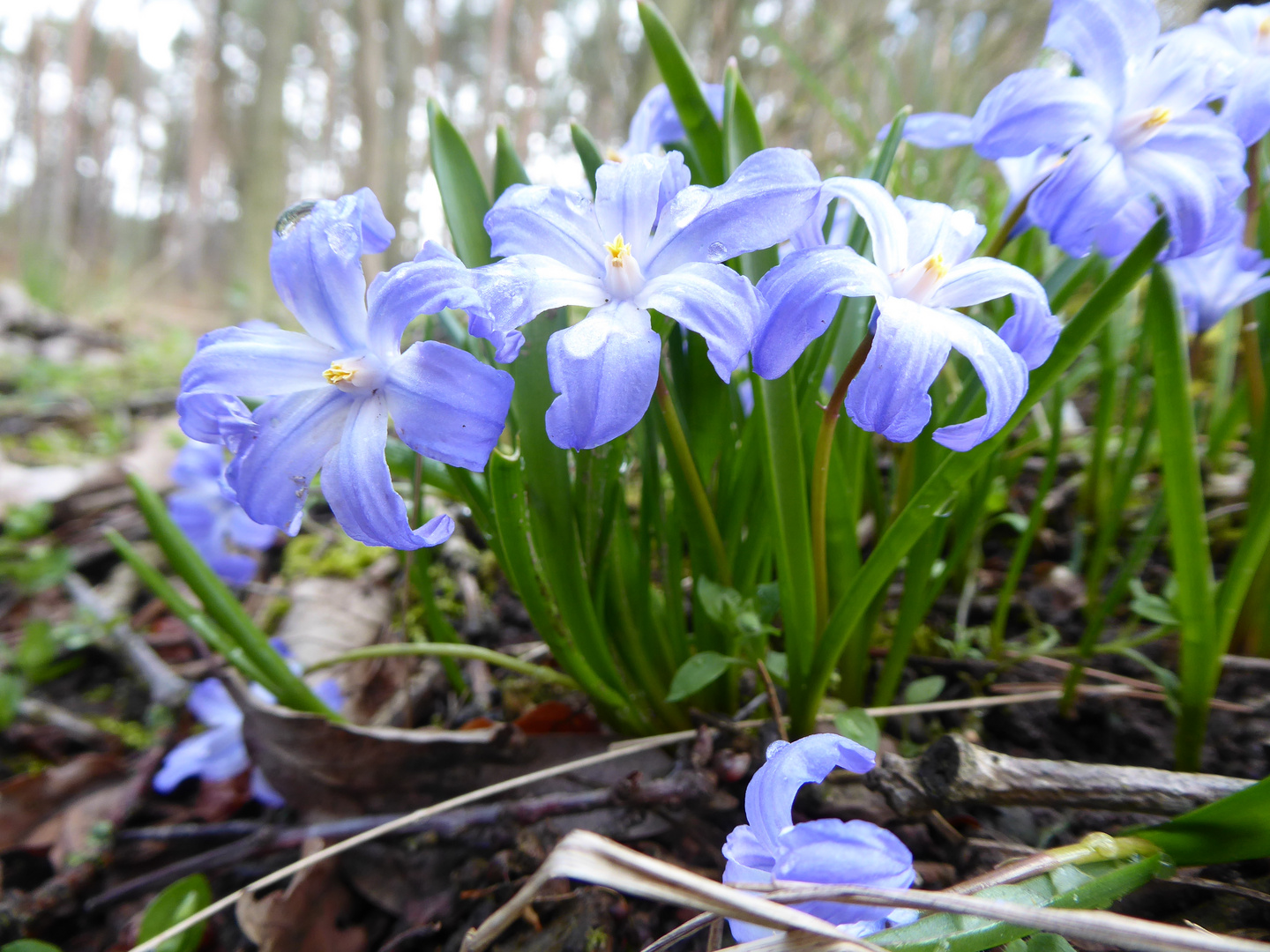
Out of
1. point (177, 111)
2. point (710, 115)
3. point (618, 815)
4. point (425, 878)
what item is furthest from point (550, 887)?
point (177, 111)

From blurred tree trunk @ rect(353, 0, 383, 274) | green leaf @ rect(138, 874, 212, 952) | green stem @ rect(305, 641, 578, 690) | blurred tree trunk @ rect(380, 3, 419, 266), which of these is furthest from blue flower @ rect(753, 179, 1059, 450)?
blurred tree trunk @ rect(380, 3, 419, 266)

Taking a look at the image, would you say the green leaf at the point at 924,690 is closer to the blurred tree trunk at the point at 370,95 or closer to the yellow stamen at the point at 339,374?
the yellow stamen at the point at 339,374

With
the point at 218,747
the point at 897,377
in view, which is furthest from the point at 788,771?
the point at 218,747

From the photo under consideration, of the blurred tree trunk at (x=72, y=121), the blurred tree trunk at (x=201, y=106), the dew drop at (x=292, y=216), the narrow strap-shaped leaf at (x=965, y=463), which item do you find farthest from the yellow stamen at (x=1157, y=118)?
the blurred tree trunk at (x=201, y=106)

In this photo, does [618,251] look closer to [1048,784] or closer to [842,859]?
[842,859]

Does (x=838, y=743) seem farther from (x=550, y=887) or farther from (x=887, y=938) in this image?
(x=550, y=887)

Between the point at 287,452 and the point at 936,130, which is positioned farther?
the point at 936,130
